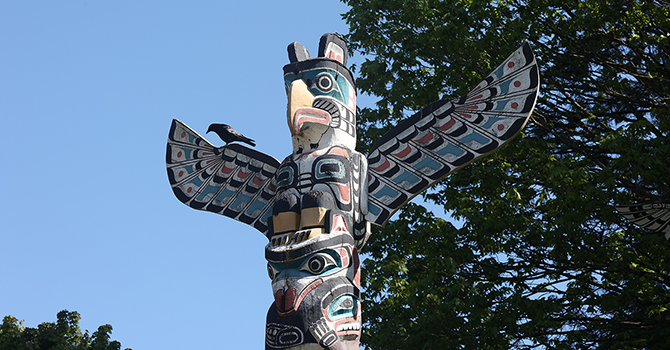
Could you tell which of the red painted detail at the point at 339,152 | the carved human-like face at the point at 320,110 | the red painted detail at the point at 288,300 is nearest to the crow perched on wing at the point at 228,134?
the carved human-like face at the point at 320,110

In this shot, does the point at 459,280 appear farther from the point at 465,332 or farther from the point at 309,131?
the point at 309,131

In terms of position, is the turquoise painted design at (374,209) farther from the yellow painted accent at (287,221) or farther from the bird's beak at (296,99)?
the bird's beak at (296,99)

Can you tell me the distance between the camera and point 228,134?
977cm

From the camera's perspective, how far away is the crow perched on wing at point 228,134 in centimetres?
973

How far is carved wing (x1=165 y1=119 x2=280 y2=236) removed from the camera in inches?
366

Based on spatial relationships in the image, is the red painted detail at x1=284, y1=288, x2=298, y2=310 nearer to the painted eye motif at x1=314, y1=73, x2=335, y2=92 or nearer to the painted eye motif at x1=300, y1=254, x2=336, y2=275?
the painted eye motif at x1=300, y1=254, x2=336, y2=275

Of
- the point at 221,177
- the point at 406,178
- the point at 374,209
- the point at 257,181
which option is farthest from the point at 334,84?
the point at 221,177

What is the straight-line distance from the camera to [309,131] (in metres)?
8.36

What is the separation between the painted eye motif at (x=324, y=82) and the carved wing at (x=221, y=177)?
1.30 meters

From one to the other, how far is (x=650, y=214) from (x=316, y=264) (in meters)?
3.80

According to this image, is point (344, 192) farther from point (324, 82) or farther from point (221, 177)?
point (221, 177)

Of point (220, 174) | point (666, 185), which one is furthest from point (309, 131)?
point (666, 185)

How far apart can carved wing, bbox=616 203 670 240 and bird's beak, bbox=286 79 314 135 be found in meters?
3.68

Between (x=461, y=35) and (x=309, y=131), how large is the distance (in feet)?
→ 15.2
